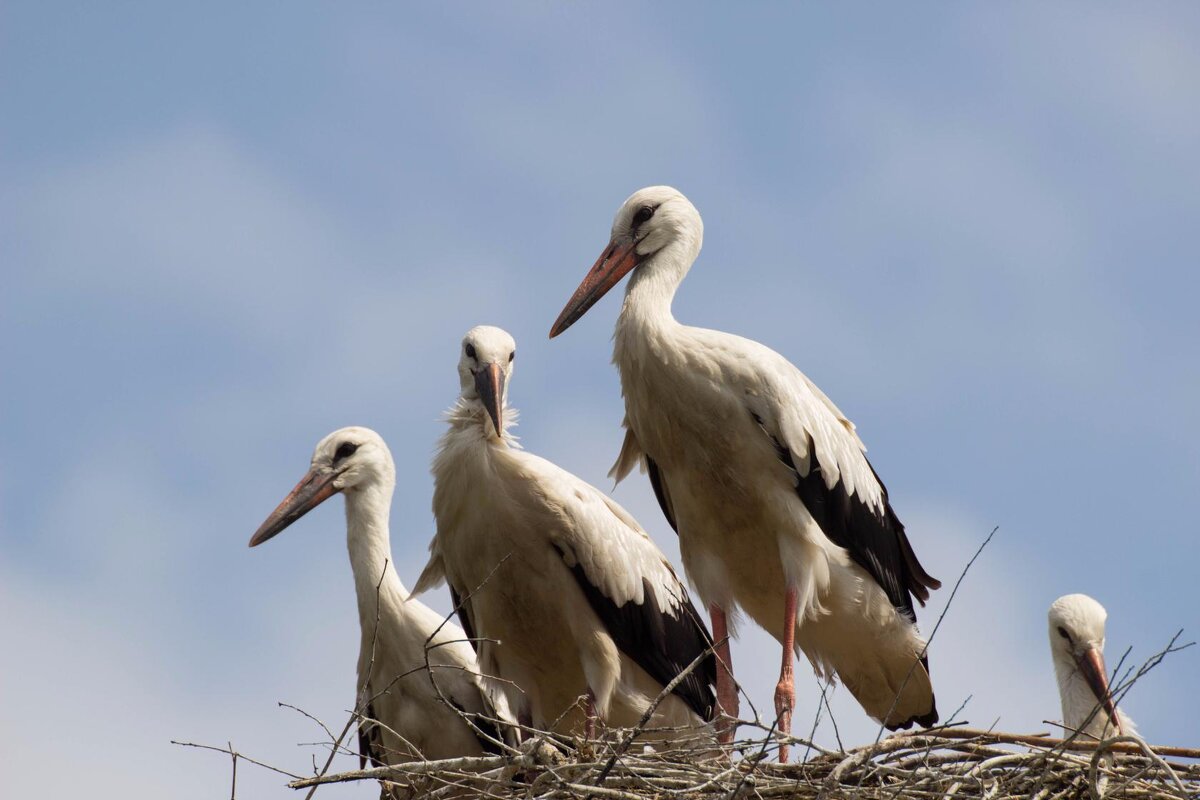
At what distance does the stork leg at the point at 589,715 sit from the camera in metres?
7.12

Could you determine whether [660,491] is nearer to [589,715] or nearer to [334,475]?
[589,715]

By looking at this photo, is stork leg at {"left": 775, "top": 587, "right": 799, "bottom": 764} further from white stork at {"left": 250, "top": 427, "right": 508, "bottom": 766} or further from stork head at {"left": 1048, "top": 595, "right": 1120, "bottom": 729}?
stork head at {"left": 1048, "top": 595, "right": 1120, "bottom": 729}

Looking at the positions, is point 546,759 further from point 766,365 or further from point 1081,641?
point 1081,641

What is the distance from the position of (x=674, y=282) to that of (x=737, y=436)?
0.82 metres

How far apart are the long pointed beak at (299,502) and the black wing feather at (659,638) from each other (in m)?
1.60

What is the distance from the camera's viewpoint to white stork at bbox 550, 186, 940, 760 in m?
7.16

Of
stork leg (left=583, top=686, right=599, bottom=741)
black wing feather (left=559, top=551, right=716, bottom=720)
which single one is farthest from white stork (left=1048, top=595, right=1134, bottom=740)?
stork leg (left=583, top=686, right=599, bottom=741)

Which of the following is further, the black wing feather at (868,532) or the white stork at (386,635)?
the white stork at (386,635)

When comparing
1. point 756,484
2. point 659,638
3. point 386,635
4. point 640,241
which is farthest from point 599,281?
point 386,635

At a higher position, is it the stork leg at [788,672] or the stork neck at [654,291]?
the stork neck at [654,291]

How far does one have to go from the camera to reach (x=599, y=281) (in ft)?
25.5

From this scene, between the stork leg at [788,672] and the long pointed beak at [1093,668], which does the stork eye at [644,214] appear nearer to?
the stork leg at [788,672]

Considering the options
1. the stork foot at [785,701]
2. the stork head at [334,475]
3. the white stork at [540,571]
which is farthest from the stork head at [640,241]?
the stork foot at [785,701]

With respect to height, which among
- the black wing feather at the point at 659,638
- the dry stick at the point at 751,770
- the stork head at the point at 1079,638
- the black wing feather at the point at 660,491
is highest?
the black wing feather at the point at 660,491
